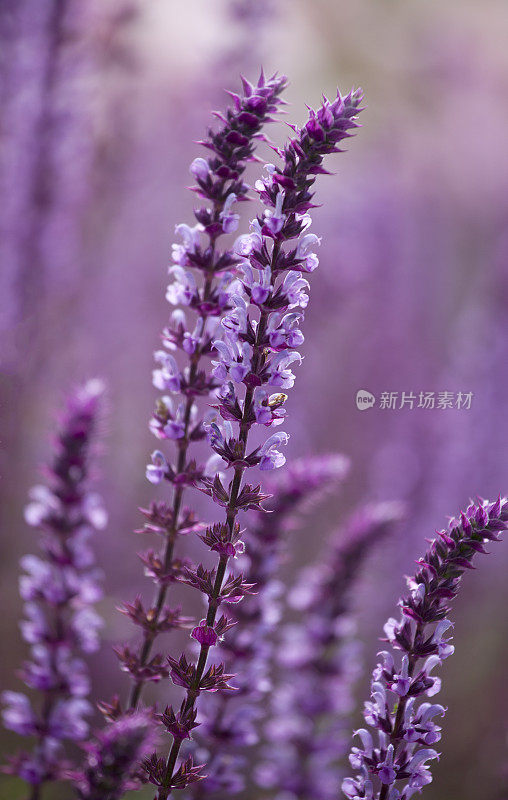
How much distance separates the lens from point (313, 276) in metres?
4.71

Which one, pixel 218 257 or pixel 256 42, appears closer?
pixel 218 257

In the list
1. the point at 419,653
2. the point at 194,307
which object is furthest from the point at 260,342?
the point at 419,653

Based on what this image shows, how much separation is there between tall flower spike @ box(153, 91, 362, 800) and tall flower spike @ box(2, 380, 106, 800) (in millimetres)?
500

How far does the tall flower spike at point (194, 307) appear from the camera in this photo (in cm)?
169

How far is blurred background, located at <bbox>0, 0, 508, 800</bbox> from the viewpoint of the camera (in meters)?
3.83

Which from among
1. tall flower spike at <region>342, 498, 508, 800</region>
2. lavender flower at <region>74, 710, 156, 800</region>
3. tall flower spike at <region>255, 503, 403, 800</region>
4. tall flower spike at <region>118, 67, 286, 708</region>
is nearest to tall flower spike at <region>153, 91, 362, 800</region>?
tall flower spike at <region>118, 67, 286, 708</region>

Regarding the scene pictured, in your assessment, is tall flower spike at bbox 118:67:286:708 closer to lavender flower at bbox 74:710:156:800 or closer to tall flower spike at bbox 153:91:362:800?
tall flower spike at bbox 153:91:362:800

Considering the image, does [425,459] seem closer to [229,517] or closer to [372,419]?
[372,419]

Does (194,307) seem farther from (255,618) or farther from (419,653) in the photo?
(255,618)

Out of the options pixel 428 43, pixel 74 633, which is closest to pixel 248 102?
pixel 74 633

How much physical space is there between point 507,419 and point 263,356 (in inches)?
119

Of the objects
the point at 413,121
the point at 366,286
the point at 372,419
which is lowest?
the point at 372,419

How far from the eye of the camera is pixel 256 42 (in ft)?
13.4

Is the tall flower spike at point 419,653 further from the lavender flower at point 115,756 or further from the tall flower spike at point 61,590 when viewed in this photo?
the tall flower spike at point 61,590
